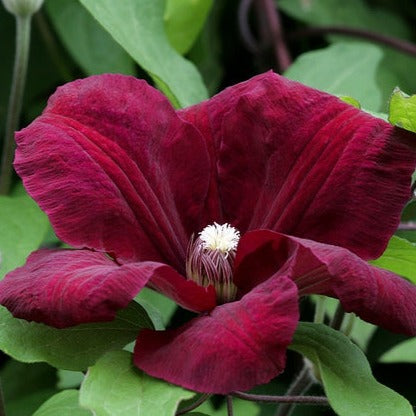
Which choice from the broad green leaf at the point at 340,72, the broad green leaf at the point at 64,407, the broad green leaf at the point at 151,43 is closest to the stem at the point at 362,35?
the broad green leaf at the point at 340,72

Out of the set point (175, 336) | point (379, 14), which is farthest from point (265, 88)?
point (379, 14)

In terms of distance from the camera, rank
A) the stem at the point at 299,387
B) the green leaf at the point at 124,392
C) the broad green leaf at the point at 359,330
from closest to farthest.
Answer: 1. the green leaf at the point at 124,392
2. the stem at the point at 299,387
3. the broad green leaf at the point at 359,330

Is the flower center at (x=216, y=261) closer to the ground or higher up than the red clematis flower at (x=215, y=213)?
closer to the ground

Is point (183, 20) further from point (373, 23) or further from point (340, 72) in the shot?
point (373, 23)

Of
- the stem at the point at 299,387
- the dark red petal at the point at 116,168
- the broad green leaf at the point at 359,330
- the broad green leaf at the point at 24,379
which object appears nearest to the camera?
the dark red petal at the point at 116,168

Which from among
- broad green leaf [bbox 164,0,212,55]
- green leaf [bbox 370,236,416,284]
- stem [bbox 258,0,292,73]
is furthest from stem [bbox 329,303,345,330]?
stem [bbox 258,0,292,73]

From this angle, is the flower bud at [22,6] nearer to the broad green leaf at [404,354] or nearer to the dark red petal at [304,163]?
the dark red petal at [304,163]

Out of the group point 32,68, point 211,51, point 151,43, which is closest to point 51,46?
point 32,68
